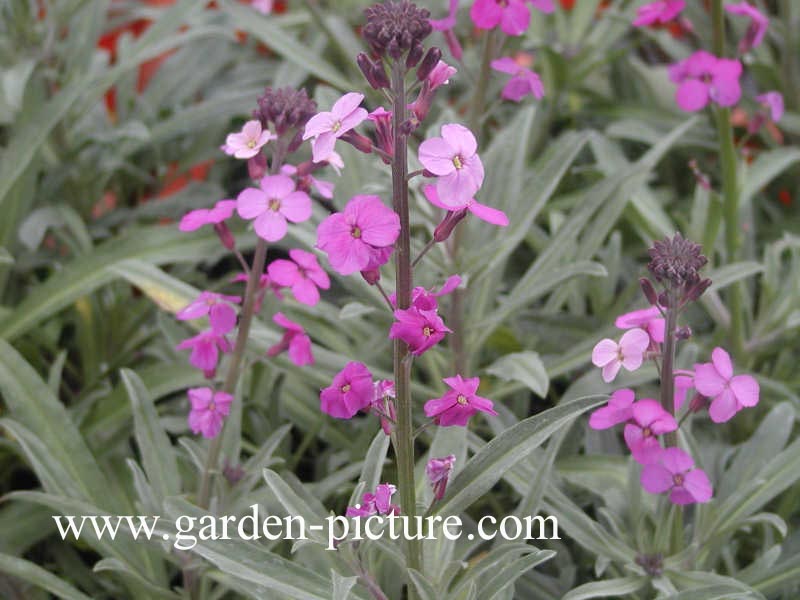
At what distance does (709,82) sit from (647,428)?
27.9 inches

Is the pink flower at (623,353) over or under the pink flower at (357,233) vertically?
under

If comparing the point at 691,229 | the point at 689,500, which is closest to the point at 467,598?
the point at 689,500

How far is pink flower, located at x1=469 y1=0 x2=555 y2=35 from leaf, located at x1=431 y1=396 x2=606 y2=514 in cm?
55

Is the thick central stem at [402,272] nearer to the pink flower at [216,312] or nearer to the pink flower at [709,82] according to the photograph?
the pink flower at [216,312]

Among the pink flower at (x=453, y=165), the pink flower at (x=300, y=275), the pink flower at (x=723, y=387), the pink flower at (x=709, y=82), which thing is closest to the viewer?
the pink flower at (x=453, y=165)

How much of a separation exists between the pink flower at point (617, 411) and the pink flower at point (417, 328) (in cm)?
24

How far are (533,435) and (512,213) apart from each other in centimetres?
65

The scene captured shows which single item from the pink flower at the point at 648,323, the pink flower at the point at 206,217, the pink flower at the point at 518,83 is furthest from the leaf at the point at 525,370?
the pink flower at the point at 206,217

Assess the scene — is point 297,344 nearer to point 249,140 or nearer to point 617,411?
point 249,140

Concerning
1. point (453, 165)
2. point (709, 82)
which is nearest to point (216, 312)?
point (453, 165)

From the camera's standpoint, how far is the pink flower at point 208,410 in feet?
3.88

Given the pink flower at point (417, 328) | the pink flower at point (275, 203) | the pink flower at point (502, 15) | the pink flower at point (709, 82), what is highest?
the pink flower at point (502, 15)

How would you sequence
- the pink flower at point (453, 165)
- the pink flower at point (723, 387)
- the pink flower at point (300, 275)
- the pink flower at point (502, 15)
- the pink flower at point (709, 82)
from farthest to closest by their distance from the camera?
the pink flower at point (709, 82) < the pink flower at point (502, 15) < the pink flower at point (300, 275) < the pink flower at point (723, 387) < the pink flower at point (453, 165)

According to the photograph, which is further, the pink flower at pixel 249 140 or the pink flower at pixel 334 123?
the pink flower at pixel 249 140
